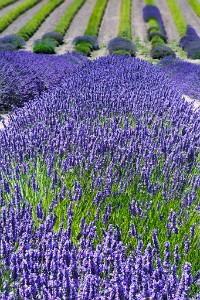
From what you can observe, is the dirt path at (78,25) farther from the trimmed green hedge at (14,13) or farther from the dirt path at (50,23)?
the trimmed green hedge at (14,13)

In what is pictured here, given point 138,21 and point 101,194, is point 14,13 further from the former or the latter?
point 101,194

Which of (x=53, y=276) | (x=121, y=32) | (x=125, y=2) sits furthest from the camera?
(x=125, y=2)

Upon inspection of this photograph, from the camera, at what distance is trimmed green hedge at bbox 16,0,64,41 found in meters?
24.2

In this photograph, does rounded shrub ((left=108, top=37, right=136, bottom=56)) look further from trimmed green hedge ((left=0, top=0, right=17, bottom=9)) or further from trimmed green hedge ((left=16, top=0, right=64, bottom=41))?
trimmed green hedge ((left=0, top=0, right=17, bottom=9))

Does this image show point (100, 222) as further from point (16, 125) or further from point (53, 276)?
point (16, 125)

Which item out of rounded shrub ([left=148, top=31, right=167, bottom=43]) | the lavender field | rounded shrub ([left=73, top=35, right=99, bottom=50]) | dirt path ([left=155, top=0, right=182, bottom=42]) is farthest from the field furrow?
the lavender field

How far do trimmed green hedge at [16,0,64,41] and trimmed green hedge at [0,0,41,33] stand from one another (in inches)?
39.7

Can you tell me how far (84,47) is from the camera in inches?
808

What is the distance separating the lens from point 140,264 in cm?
236

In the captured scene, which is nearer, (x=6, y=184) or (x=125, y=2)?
(x=6, y=184)

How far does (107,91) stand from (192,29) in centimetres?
2155

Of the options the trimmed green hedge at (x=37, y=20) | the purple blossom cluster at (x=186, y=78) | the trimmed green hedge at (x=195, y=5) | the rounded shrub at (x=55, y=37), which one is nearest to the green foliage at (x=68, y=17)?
the trimmed green hedge at (x=37, y=20)

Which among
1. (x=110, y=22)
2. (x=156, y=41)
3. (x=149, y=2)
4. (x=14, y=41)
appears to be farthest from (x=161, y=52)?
(x=149, y=2)

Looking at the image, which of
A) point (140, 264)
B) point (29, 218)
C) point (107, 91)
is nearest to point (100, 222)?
point (29, 218)
